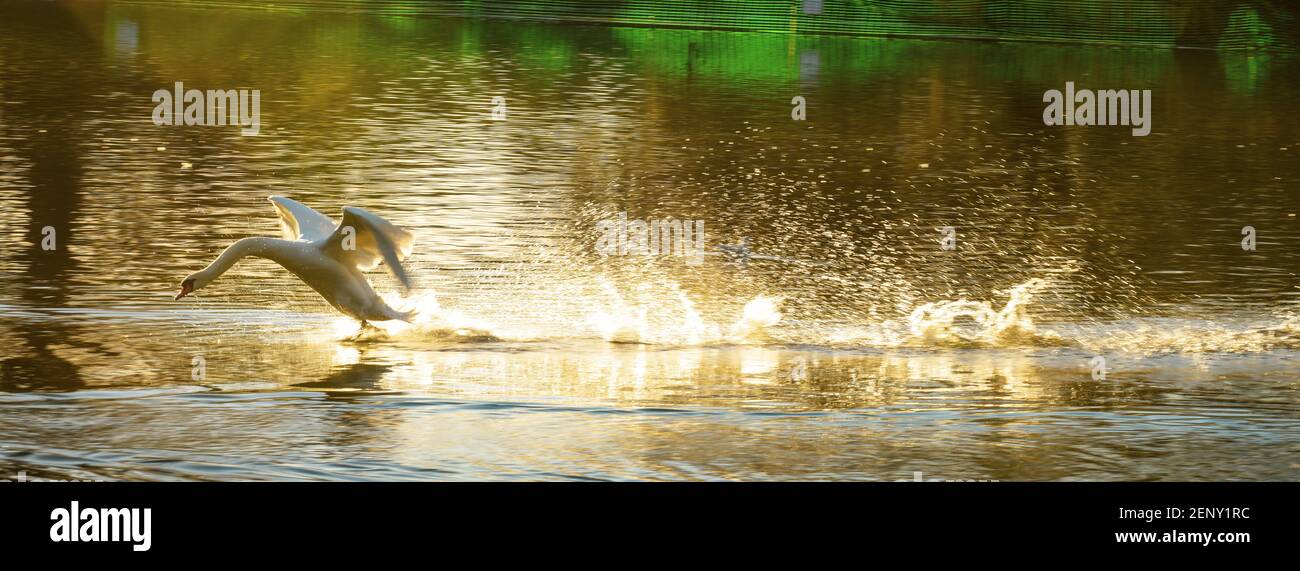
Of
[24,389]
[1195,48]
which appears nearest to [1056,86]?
[1195,48]

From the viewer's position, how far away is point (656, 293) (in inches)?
518

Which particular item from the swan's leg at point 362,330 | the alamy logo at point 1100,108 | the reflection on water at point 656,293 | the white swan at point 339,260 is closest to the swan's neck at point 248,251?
the white swan at point 339,260

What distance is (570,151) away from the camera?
20234 millimetres

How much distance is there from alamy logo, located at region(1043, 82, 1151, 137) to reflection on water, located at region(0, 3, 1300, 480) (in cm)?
36

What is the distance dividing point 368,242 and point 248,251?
0.74m

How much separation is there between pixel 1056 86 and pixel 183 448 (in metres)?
23.0

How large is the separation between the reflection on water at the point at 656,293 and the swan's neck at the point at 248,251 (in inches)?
15.9

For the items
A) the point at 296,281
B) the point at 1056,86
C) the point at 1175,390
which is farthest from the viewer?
the point at 1056,86

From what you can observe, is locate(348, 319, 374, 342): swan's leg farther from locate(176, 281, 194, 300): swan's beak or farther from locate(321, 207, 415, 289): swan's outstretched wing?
locate(176, 281, 194, 300): swan's beak

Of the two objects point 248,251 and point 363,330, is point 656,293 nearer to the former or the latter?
point 363,330

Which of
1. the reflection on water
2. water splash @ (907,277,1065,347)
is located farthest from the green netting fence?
water splash @ (907,277,1065,347)

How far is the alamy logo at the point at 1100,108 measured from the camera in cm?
2525

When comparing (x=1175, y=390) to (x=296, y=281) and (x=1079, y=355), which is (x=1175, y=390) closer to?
(x=1079, y=355)

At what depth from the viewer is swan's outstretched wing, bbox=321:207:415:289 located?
11266mm
